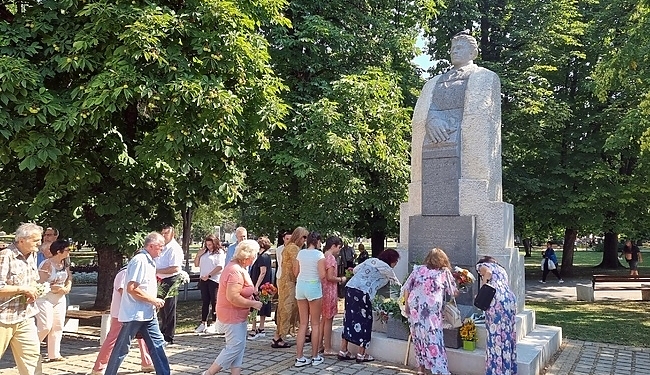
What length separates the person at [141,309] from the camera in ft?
17.9

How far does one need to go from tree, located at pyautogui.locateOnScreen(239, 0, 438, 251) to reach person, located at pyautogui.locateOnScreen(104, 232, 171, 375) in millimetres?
6119

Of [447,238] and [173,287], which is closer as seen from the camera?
[173,287]

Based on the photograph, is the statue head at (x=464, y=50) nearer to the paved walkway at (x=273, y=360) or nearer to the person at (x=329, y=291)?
the person at (x=329, y=291)

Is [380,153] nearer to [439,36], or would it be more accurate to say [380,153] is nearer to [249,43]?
[249,43]

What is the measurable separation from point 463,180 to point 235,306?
159 inches

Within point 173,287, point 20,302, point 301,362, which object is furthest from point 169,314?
point 20,302

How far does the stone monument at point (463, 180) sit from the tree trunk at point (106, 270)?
619 cm

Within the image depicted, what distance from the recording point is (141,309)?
218 inches

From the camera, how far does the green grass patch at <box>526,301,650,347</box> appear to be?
9383 millimetres

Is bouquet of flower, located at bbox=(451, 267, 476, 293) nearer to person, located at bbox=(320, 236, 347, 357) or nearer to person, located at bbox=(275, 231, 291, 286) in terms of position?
person, located at bbox=(320, 236, 347, 357)

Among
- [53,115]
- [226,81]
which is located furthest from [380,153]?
[53,115]

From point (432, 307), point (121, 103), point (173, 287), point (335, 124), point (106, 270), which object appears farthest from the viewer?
point (335, 124)

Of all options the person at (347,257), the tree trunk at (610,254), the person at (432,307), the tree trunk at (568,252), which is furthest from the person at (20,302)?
the tree trunk at (610,254)

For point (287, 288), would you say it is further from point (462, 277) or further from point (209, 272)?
point (462, 277)
